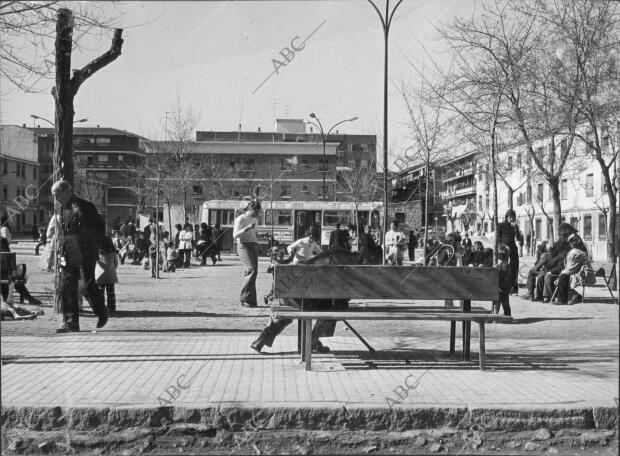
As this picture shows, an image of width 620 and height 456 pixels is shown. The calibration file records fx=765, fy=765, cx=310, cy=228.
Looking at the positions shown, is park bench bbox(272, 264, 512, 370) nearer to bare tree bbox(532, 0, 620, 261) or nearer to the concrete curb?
the concrete curb

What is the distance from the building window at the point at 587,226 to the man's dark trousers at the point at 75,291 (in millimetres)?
46662

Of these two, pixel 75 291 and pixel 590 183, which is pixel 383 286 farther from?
pixel 590 183

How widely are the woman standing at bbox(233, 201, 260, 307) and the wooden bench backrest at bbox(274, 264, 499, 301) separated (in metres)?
6.33

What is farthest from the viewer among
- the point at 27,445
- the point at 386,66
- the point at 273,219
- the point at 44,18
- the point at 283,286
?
the point at 273,219

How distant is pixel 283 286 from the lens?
7.07 metres

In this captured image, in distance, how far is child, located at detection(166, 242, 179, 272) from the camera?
25081 mm

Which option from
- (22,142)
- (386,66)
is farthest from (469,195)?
(386,66)

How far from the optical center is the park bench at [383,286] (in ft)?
23.2

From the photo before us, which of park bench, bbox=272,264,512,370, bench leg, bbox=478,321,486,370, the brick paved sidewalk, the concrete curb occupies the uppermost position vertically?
park bench, bbox=272,264,512,370

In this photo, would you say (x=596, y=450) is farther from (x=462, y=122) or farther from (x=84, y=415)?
(x=462, y=122)

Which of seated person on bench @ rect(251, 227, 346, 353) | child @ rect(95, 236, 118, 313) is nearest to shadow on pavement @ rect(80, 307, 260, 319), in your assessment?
child @ rect(95, 236, 118, 313)

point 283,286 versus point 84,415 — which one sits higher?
point 283,286

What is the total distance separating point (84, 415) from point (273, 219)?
38902 millimetres

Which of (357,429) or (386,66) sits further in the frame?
(386,66)
